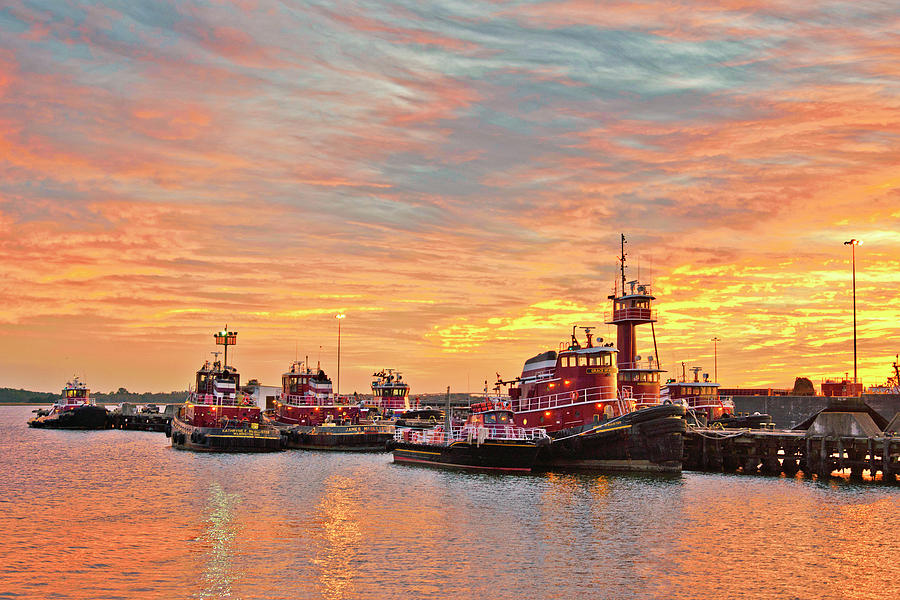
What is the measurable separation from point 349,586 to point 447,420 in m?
37.4

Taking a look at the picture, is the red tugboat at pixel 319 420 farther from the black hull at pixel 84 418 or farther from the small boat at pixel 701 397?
the black hull at pixel 84 418

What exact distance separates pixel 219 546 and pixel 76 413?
12059 cm

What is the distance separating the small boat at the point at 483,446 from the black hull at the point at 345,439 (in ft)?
58.8

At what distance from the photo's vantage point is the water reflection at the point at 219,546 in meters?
25.7

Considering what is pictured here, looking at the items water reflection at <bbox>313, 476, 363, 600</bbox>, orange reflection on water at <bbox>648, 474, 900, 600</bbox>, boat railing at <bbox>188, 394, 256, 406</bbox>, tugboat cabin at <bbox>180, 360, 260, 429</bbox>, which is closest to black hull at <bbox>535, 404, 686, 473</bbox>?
orange reflection on water at <bbox>648, 474, 900, 600</bbox>

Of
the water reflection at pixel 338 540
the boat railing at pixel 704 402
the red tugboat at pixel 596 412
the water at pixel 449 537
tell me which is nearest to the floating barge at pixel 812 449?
the water at pixel 449 537

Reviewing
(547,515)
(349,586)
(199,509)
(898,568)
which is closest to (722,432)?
(547,515)

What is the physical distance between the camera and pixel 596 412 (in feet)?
196

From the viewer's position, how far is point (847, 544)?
3266 cm

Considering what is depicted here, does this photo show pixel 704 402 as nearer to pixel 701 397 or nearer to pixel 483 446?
pixel 701 397

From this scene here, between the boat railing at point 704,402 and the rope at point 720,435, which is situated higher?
the boat railing at point 704,402

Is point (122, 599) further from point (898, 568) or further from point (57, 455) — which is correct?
point (57, 455)

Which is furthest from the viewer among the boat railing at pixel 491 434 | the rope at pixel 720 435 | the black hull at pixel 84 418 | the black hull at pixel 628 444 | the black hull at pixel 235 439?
the black hull at pixel 84 418

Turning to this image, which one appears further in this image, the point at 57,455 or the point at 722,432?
the point at 57,455
